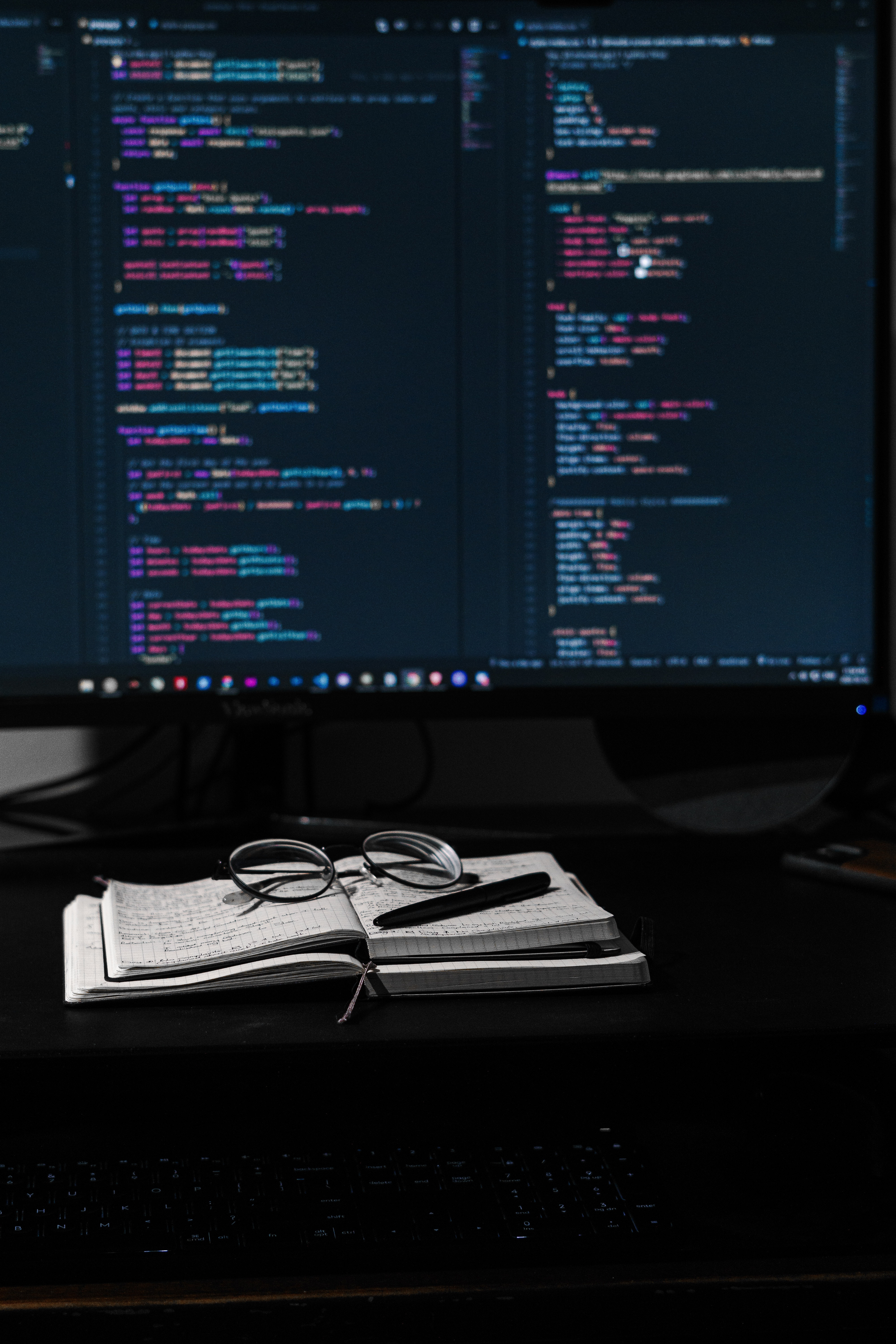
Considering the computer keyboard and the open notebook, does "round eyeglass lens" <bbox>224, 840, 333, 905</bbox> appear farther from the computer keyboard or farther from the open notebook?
the computer keyboard

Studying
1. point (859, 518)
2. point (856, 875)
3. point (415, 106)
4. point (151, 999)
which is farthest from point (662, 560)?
point (151, 999)

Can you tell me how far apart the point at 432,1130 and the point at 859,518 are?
1.88ft

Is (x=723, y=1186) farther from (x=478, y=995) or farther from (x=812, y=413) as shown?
(x=812, y=413)

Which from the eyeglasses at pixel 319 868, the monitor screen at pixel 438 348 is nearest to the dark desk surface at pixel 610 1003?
the eyeglasses at pixel 319 868

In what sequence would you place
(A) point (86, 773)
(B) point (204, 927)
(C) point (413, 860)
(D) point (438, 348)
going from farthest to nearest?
(A) point (86, 773)
(D) point (438, 348)
(C) point (413, 860)
(B) point (204, 927)

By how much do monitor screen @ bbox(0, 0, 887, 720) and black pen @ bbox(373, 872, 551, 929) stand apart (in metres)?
0.26

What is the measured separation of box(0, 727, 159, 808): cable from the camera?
105 cm

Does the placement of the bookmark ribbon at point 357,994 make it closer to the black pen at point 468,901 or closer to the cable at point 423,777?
the black pen at point 468,901

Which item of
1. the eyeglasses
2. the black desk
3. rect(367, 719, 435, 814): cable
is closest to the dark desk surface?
the black desk

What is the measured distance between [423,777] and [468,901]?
18.5 inches

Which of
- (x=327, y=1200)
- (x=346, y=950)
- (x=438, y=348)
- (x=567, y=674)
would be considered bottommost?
(x=327, y=1200)

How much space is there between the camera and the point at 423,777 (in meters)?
1.11

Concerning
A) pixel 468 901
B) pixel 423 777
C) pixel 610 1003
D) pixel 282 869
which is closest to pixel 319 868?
pixel 282 869

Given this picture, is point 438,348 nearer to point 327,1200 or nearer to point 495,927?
point 495,927
